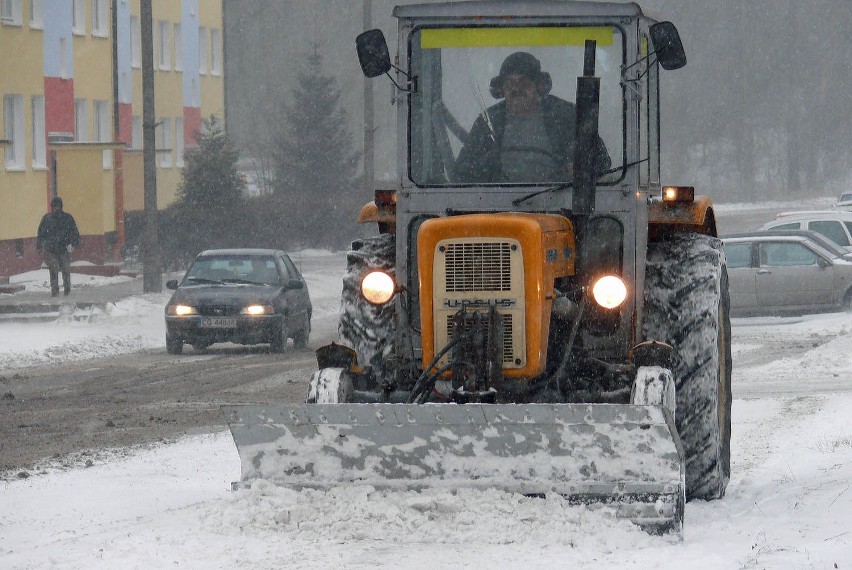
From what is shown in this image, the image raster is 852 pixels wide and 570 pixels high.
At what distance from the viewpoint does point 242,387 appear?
16.3 m

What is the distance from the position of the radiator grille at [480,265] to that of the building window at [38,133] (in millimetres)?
31288

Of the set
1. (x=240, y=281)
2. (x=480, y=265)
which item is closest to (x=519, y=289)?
(x=480, y=265)

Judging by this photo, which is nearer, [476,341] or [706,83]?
[476,341]

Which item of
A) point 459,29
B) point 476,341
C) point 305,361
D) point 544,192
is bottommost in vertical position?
point 305,361

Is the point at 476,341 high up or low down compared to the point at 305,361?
up

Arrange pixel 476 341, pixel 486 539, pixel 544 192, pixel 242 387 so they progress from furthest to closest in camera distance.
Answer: pixel 242 387 < pixel 544 192 < pixel 476 341 < pixel 486 539

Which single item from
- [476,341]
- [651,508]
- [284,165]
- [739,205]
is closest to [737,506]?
[651,508]

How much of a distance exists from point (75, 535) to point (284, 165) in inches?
1851

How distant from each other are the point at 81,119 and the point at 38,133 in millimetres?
5232

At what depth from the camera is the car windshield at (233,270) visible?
22125 mm

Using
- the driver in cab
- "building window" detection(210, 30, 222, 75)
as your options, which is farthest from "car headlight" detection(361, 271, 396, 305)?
"building window" detection(210, 30, 222, 75)

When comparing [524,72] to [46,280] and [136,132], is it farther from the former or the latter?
[136,132]

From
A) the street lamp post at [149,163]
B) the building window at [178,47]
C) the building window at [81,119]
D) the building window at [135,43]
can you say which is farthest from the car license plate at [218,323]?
the building window at [178,47]

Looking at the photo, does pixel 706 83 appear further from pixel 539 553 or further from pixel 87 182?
pixel 539 553
